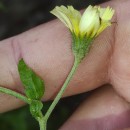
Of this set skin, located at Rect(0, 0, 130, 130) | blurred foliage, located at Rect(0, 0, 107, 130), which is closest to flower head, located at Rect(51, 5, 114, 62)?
skin, located at Rect(0, 0, 130, 130)

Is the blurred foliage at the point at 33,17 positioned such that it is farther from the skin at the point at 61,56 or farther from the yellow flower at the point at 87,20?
the yellow flower at the point at 87,20

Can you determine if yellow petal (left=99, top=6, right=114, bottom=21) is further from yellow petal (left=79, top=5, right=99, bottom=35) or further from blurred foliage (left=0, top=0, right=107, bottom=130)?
blurred foliage (left=0, top=0, right=107, bottom=130)

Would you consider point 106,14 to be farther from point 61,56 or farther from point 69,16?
point 61,56

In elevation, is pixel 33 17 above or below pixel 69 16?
below

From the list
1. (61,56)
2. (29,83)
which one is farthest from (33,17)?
(29,83)

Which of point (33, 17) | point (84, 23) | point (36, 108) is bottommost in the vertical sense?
point (33, 17)
